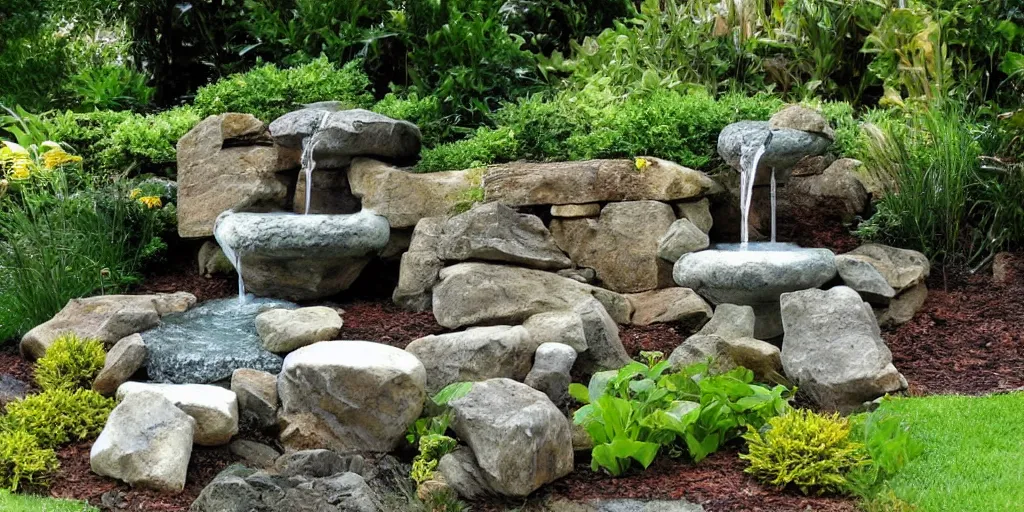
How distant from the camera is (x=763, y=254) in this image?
7.65 metres

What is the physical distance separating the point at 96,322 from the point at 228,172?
212 centimetres

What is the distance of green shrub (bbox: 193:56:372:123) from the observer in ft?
34.1

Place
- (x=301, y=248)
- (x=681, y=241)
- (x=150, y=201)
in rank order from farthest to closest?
(x=150, y=201) < (x=301, y=248) < (x=681, y=241)

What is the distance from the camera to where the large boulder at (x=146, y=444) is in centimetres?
618

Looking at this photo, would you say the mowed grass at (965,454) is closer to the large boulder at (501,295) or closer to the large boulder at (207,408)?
the large boulder at (501,295)

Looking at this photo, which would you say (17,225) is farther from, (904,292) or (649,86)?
(904,292)

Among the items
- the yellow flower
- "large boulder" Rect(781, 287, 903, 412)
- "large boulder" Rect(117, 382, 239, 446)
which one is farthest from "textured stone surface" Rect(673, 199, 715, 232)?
the yellow flower

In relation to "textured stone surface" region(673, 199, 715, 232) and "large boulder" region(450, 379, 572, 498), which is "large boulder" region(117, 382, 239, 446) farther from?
"textured stone surface" region(673, 199, 715, 232)

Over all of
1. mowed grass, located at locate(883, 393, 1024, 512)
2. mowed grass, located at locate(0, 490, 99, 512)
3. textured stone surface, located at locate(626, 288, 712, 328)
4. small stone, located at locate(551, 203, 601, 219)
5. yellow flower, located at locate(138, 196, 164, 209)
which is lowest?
textured stone surface, located at locate(626, 288, 712, 328)

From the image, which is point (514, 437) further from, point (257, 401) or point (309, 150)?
point (309, 150)

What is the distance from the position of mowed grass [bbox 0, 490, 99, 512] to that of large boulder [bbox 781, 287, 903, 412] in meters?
4.36

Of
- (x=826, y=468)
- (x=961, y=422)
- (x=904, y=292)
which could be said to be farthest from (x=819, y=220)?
(x=826, y=468)

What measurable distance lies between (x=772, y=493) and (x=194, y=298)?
5.34 metres

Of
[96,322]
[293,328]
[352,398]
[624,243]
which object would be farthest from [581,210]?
[96,322]
